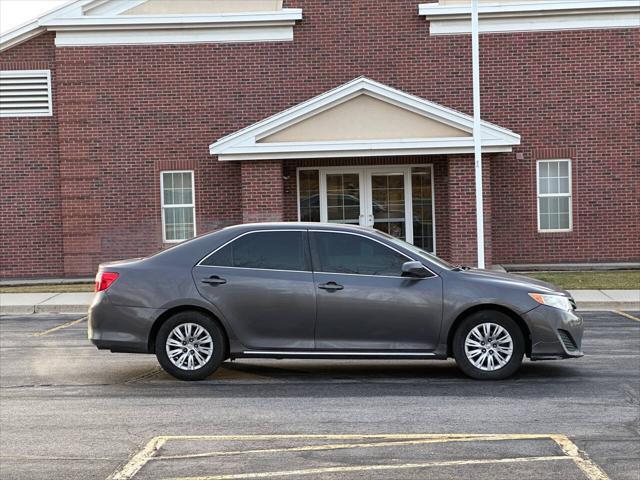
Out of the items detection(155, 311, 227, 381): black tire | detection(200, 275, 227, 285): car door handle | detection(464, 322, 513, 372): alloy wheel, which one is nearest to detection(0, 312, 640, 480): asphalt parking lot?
detection(155, 311, 227, 381): black tire

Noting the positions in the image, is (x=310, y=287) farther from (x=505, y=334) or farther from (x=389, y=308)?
(x=505, y=334)

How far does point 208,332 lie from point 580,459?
4.32 m

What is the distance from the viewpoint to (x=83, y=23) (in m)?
22.4

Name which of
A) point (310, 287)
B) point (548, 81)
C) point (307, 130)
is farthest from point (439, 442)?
point (548, 81)

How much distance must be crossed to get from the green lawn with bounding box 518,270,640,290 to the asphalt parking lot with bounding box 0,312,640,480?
6895 millimetres

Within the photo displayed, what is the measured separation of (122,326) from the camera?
9867 mm

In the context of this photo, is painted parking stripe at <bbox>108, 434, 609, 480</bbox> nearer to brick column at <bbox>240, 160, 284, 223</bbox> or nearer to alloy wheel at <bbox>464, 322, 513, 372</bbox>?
alloy wheel at <bbox>464, 322, 513, 372</bbox>

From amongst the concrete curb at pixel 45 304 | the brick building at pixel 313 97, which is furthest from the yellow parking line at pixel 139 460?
the brick building at pixel 313 97

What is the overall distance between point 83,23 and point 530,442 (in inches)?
708

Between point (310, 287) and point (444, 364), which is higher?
point (310, 287)

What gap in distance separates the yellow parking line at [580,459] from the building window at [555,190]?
15860mm

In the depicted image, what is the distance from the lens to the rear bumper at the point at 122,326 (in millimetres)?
9836

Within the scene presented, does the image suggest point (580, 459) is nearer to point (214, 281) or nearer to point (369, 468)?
point (369, 468)

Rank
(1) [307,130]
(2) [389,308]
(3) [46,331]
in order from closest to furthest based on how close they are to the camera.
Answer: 1. (2) [389,308]
2. (3) [46,331]
3. (1) [307,130]
